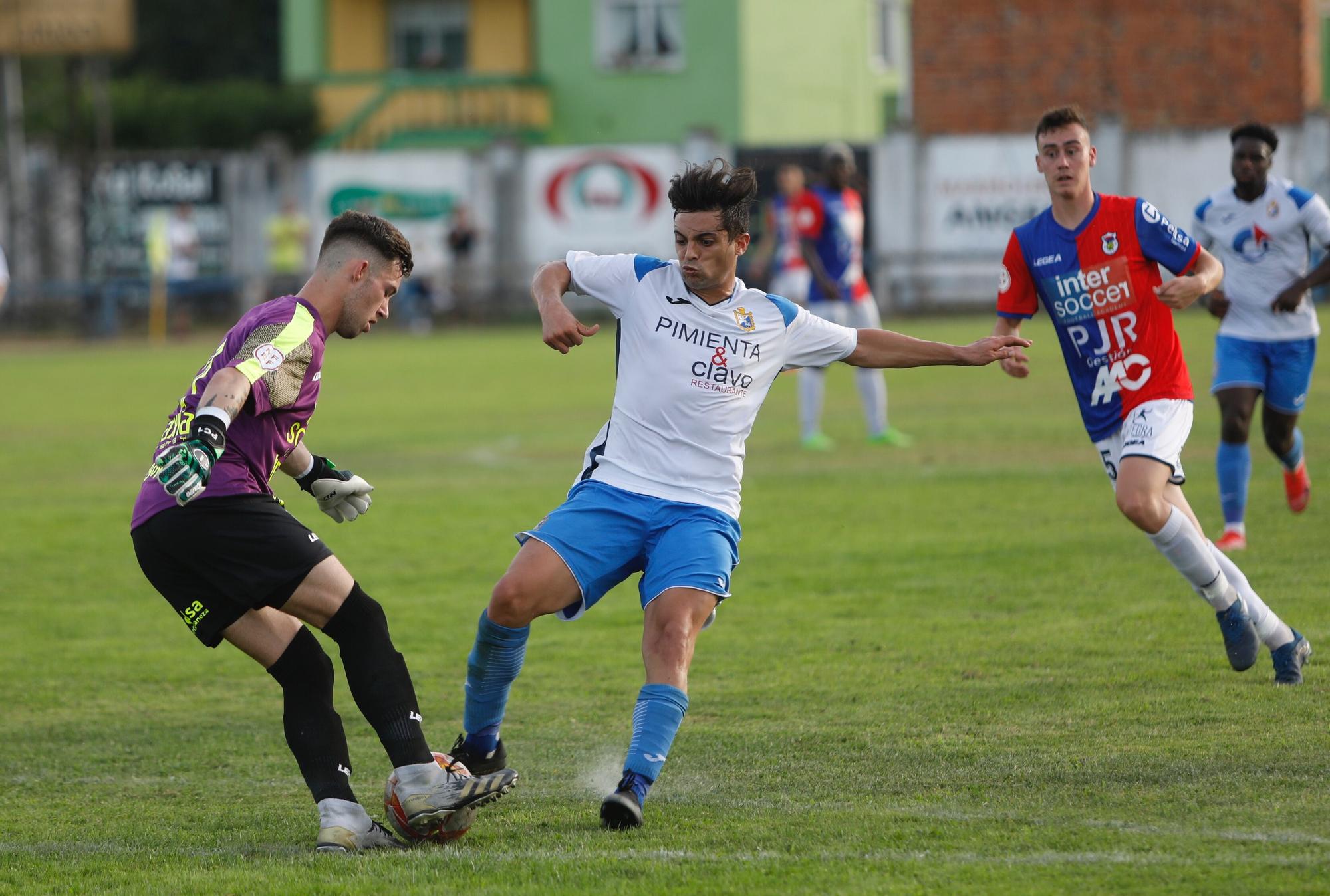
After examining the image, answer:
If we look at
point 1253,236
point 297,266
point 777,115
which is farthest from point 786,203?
point 777,115

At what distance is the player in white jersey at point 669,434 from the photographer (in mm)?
5336

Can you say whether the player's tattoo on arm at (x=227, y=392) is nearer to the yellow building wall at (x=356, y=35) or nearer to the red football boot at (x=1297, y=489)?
the red football boot at (x=1297, y=489)

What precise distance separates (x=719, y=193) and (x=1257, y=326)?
5.06 meters

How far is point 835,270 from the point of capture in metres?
14.6

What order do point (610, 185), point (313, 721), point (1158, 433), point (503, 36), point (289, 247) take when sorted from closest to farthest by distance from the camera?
point (313, 721) < point (1158, 433) < point (610, 185) < point (289, 247) < point (503, 36)

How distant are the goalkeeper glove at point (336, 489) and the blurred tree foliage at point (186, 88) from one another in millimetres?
29535

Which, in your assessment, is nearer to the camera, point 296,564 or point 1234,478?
point 296,564

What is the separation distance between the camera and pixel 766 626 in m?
8.14

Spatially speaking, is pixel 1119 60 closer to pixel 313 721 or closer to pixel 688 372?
pixel 688 372

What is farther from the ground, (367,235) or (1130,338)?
(367,235)

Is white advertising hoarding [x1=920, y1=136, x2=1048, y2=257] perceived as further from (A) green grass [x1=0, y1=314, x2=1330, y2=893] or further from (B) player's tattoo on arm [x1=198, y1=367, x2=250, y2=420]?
(B) player's tattoo on arm [x1=198, y1=367, x2=250, y2=420]

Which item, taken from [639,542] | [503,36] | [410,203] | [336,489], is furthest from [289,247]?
[639,542]

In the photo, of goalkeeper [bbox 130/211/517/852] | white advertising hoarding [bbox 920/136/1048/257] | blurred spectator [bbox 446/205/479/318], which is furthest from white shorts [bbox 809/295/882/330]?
blurred spectator [bbox 446/205/479/318]

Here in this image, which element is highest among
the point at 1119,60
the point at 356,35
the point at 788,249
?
the point at 356,35
